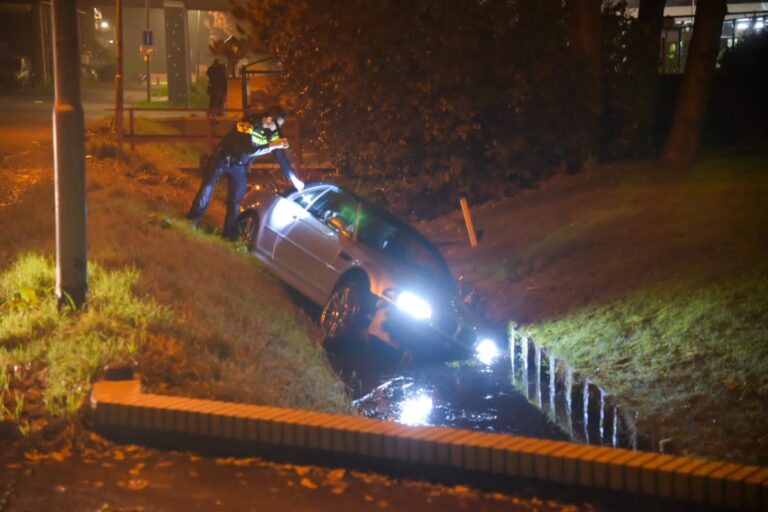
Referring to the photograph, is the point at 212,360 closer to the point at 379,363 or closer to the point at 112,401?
the point at 112,401

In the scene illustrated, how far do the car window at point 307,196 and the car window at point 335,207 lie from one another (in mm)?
163

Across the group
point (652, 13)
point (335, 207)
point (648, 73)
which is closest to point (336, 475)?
point (335, 207)

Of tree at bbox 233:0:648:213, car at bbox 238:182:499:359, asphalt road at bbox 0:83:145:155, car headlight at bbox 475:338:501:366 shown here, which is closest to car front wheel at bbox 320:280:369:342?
car at bbox 238:182:499:359

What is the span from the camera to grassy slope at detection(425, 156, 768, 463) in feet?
30.2

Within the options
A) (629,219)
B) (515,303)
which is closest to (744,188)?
(629,219)

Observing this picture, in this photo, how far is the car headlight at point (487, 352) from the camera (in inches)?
471

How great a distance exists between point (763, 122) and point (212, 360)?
Result: 17.3 metres

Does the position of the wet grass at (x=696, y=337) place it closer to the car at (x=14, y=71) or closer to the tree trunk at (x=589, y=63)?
the tree trunk at (x=589, y=63)

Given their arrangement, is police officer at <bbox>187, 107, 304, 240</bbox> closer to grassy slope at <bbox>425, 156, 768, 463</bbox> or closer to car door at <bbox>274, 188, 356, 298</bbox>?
car door at <bbox>274, 188, 356, 298</bbox>

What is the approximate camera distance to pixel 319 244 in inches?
491

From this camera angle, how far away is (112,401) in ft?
21.9

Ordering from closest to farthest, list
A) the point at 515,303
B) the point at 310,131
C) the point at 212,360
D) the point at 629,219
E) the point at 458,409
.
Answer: the point at 212,360 < the point at 458,409 < the point at 515,303 < the point at 629,219 < the point at 310,131

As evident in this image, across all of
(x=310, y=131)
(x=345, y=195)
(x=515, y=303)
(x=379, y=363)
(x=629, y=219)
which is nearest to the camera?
A: (x=379, y=363)

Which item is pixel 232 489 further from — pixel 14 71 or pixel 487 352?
pixel 14 71
